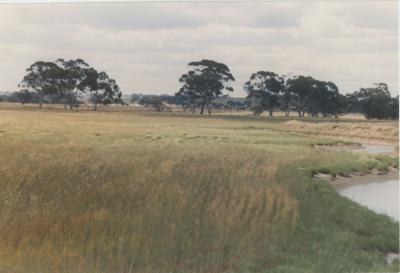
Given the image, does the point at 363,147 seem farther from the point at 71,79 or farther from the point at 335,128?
the point at 71,79

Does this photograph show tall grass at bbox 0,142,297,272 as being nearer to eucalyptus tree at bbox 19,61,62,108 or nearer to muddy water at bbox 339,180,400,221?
eucalyptus tree at bbox 19,61,62,108

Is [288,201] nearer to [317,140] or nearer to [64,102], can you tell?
[317,140]

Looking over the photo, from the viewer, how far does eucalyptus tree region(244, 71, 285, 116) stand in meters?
9.06

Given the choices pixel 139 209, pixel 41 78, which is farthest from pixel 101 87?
pixel 139 209

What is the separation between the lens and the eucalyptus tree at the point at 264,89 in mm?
9062

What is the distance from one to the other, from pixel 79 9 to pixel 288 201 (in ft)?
16.9

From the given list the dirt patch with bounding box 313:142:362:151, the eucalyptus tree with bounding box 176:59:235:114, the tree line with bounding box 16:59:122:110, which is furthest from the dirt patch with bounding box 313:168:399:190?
the tree line with bounding box 16:59:122:110

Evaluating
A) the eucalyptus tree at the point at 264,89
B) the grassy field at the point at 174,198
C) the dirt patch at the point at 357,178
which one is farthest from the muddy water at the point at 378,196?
the eucalyptus tree at the point at 264,89

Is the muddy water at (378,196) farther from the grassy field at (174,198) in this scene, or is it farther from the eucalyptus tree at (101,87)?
the eucalyptus tree at (101,87)

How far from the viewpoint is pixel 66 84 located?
33.0ft

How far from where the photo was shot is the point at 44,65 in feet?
31.4

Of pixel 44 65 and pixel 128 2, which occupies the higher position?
pixel 128 2

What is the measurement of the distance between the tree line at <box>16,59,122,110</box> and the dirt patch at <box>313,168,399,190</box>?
14.6 ft

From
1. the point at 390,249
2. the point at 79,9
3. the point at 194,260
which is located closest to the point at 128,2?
the point at 79,9
